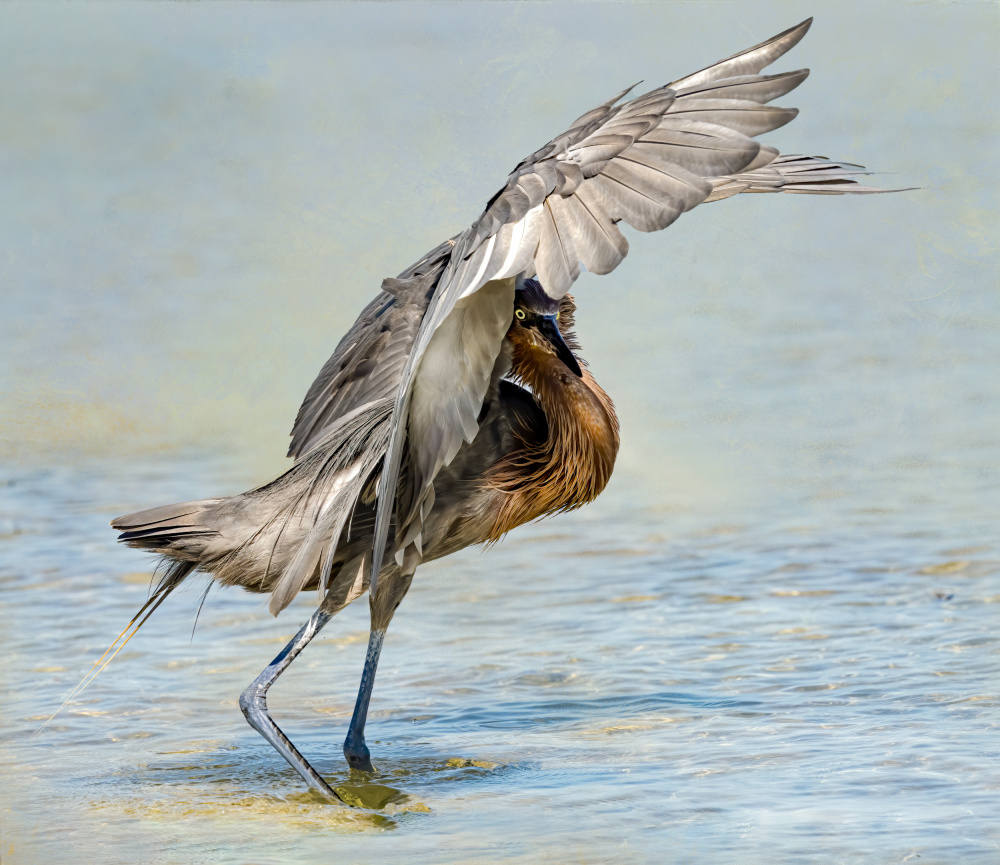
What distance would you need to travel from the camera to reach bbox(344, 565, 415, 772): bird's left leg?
575 centimetres

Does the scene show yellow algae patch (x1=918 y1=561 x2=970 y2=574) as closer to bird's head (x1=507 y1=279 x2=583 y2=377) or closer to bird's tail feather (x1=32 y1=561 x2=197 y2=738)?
bird's head (x1=507 y1=279 x2=583 y2=377)

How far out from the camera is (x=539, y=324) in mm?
5637

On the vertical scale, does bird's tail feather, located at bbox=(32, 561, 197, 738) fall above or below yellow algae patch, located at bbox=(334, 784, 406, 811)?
above

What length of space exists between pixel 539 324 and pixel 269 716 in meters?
1.88

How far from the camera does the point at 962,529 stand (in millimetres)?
8180

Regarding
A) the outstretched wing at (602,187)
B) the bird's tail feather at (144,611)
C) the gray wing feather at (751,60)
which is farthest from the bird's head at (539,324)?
the bird's tail feather at (144,611)

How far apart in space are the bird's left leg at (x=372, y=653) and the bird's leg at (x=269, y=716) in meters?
0.20

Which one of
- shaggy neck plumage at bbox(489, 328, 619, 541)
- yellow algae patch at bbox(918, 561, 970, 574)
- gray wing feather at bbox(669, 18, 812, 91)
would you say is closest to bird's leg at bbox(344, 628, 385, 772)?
shaggy neck plumage at bbox(489, 328, 619, 541)

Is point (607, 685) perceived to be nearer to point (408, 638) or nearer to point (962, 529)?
point (408, 638)

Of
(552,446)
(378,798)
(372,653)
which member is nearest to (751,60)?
(552,446)

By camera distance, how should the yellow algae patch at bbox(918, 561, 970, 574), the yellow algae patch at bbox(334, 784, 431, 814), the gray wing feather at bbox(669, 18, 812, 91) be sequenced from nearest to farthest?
the gray wing feather at bbox(669, 18, 812, 91), the yellow algae patch at bbox(334, 784, 431, 814), the yellow algae patch at bbox(918, 561, 970, 574)

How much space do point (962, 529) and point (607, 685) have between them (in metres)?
2.75

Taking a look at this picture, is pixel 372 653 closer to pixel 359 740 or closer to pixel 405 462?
pixel 359 740

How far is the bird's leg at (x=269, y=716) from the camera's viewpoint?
551cm
